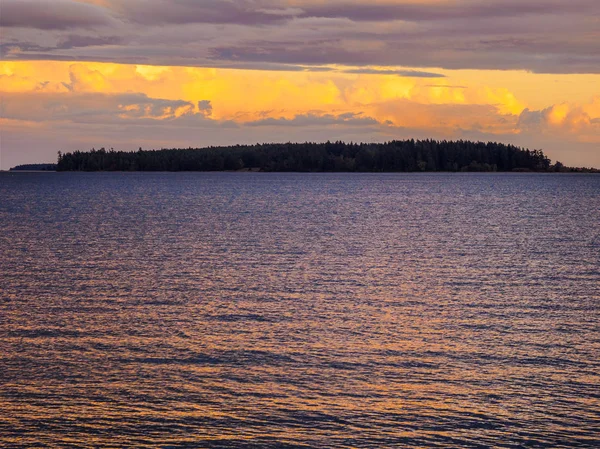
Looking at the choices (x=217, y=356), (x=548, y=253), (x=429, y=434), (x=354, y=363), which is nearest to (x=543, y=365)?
(x=354, y=363)

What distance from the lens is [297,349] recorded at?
25.8 meters

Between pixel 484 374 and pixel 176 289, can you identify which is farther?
pixel 176 289

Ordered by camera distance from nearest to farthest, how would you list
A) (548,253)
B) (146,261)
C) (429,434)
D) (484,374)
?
(429,434)
(484,374)
(146,261)
(548,253)

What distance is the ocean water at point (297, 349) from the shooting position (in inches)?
741

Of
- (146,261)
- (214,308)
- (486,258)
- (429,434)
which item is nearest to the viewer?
(429,434)

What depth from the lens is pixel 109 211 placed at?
10238 cm

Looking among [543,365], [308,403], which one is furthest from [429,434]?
[543,365]

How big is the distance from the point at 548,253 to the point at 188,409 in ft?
133

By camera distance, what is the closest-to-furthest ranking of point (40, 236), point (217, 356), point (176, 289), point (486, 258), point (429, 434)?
point (429, 434) → point (217, 356) → point (176, 289) → point (486, 258) → point (40, 236)

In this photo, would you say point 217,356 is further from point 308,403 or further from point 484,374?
point 484,374

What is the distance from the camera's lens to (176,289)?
37938 mm

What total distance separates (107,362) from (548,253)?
38480 millimetres

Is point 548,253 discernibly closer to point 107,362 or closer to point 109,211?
point 107,362

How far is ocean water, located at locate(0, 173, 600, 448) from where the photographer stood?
61.8ft
